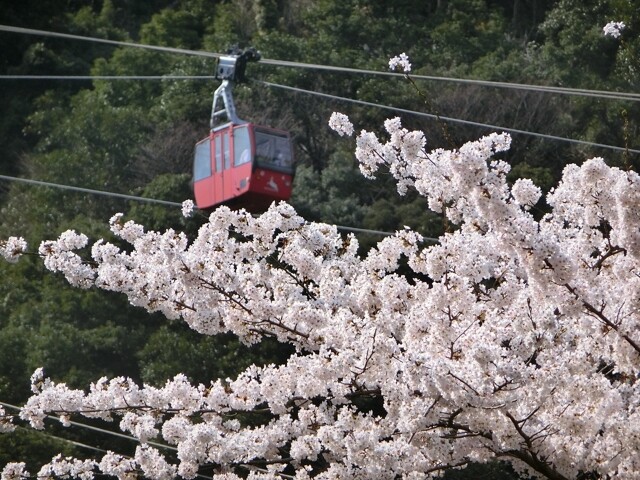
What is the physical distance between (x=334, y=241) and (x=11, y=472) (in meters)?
2.87

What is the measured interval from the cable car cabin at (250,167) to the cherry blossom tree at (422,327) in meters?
7.46

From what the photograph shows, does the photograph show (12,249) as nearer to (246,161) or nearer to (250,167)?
(250,167)

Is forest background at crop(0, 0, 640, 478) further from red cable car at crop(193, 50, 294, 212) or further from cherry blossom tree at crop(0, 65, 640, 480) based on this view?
cherry blossom tree at crop(0, 65, 640, 480)

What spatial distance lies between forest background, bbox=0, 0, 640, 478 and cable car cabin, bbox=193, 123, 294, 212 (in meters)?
3.17

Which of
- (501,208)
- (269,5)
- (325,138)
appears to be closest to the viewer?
(501,208)

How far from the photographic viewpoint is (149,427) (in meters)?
8.96

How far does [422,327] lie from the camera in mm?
7004

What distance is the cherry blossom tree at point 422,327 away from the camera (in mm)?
6574

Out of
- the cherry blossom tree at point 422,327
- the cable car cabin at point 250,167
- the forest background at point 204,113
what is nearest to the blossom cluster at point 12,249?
the cherry blossom tree at point 422,327

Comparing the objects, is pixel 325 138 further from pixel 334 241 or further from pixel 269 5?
pixel 334 241

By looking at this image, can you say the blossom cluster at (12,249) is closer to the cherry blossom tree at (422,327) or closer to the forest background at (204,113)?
the cherry blossom tree at (422,327)

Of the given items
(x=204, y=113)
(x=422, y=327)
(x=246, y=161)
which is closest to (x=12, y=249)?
(x=422, y=327)

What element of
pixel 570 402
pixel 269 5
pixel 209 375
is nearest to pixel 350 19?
pixel 269 5

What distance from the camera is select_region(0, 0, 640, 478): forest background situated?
2081 cm
